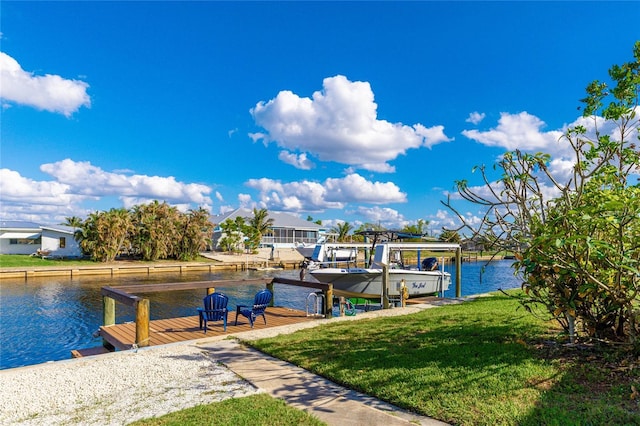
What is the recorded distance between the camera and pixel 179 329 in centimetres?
962

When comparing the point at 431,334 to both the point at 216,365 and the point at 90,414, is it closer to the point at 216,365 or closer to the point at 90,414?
the point at 216,365

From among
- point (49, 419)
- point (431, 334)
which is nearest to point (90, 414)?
point (49, 419)

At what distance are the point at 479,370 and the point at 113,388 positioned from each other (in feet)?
16.2

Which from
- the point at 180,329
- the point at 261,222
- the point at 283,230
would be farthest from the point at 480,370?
the point at 283,230

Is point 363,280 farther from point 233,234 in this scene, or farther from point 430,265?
point 233,234

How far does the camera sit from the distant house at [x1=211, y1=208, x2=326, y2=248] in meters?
62.1

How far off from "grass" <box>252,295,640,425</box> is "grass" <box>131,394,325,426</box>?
44.0 inches

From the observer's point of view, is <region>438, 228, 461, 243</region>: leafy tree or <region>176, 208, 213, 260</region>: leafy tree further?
<region>176, 208, 213, 260</region>: leafy tree

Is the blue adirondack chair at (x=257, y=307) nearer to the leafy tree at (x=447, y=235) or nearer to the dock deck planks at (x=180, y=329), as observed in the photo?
the dock deck planks at (x=180, y=329)

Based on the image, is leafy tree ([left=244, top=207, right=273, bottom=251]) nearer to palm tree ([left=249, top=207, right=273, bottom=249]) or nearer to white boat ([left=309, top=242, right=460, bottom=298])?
palm tree ([left=249, top=207, right=273, bottom=249])

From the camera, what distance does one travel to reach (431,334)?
7.95 m

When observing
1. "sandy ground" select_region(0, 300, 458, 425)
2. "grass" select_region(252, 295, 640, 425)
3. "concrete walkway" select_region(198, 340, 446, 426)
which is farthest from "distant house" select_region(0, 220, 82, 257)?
"grass" select_region(252, 295, 640, 425)

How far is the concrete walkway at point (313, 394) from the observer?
14.4 ft

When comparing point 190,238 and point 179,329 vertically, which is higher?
point 190,238
